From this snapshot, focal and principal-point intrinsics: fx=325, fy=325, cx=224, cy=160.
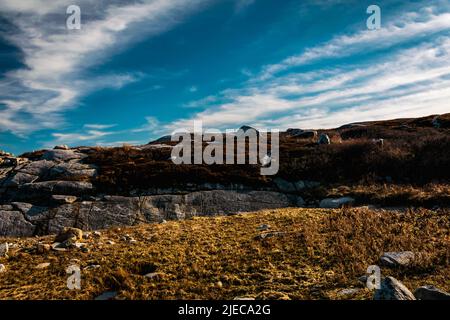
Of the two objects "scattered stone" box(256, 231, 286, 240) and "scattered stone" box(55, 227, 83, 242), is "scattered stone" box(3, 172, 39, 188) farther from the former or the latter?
"scattered stone" box(256, 231, 286, 240)

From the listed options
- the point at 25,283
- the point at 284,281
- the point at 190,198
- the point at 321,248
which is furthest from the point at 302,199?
the point at 25,283

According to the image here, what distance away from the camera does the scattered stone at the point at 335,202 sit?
768 inches

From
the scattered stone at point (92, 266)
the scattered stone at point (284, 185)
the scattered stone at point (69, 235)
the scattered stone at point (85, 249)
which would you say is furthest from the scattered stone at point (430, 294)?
the scattered stone at point (284, 185)

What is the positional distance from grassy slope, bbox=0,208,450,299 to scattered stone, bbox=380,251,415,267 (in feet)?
0.86

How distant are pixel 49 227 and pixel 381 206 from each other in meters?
18.5

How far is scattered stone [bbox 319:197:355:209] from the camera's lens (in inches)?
768

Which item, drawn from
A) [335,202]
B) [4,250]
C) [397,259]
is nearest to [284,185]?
[335,202]

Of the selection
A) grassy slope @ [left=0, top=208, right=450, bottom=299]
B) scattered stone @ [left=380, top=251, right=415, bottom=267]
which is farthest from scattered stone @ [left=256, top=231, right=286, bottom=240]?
scattered stone @ [left=380, top=251, right=415, bottom=267]

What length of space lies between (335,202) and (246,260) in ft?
37.3

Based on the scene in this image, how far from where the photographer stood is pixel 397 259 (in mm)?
9109

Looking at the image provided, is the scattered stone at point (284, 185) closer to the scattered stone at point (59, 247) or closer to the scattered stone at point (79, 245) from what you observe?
the scattered stone at point (79, 245)

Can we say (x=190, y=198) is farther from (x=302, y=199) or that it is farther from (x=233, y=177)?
(x=302, y=199)

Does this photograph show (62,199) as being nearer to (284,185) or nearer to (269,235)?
(269,235)

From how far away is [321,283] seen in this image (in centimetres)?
836
